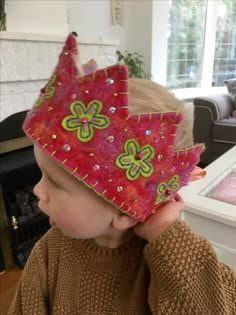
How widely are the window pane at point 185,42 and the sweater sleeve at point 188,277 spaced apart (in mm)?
3152

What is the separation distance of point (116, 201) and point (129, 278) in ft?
0.66

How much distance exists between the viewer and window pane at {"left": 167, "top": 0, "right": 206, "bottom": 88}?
10.7 feet

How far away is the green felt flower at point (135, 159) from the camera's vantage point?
39 centimetres

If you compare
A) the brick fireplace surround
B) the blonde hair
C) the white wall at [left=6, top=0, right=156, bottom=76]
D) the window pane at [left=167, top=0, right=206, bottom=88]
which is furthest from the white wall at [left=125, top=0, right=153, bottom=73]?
the blonde hair

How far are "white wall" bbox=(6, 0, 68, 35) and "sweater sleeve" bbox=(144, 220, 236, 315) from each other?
153 cm

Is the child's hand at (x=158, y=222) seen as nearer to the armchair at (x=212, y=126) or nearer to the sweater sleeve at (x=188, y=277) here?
the sweater sleeve at (x=188, y=277)

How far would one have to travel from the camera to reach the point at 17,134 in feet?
5.07

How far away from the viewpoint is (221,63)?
3836 millimetres

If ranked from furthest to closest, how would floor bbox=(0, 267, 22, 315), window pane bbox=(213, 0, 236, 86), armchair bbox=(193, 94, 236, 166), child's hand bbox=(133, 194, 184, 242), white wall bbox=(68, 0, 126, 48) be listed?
1. window pane bbox=(213, 0, 236, 86)
2. armchair bbox=(193, 94, 236, 166)
3. white wall bbox=(68, 0, 126, 48)
4. floor bbox=(0, 267, 22, 315)
5. child's hand bbox=(133, 194, 184, 242)

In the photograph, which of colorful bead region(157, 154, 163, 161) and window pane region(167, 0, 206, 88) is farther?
window pane region(167, 0, 206, 88)

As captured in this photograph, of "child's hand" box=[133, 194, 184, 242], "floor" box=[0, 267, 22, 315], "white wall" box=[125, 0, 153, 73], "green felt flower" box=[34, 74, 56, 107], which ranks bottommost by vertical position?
"floor" box=[0, 267, 22, 315]

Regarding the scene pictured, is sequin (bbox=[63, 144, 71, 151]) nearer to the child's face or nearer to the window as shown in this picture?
the child's face

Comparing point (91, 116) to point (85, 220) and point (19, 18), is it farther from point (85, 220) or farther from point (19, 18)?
point (19, 18)

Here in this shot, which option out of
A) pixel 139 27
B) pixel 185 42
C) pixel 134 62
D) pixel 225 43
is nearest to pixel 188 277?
pixel 134 62
